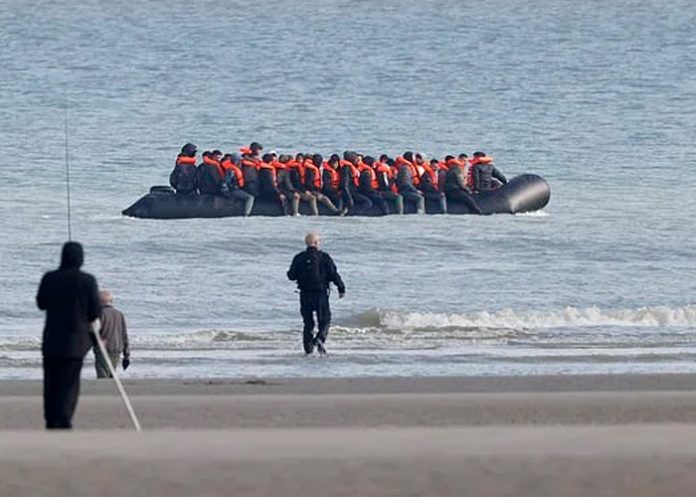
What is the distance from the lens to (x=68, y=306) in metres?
12.5

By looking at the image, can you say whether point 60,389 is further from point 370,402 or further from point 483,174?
point 483,174

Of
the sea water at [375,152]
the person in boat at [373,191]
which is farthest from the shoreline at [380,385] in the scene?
the person in boat at [373,191]

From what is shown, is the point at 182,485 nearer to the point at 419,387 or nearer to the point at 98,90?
the point at 419,387

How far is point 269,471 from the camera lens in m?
10.5

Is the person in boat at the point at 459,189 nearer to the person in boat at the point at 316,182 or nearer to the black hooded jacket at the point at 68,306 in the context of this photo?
the person in boat at the point at 316,182

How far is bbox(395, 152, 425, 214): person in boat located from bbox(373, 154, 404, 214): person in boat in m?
0.10

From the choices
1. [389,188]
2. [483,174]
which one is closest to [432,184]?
[389,188]

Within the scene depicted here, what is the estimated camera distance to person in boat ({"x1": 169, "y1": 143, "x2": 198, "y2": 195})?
4034 cm

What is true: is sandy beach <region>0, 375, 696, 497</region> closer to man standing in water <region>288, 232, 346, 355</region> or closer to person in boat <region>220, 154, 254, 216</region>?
man standing in water <region>288, 232, 346, 355</region>

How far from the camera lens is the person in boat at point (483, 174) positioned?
41.4 m

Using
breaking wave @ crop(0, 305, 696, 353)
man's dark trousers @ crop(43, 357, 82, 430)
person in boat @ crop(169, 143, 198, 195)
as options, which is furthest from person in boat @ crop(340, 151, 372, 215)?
man's dark trousers @ crop(43, 357, 82, 430)

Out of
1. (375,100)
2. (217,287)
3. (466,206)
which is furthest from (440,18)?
(217,287)

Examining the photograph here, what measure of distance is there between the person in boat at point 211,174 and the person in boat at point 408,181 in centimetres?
323

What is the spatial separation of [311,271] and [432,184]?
22.4 meters
